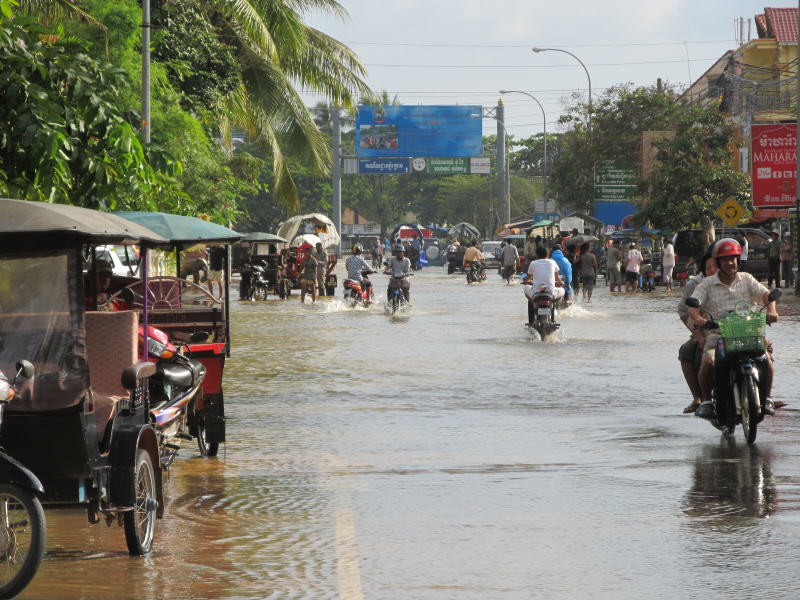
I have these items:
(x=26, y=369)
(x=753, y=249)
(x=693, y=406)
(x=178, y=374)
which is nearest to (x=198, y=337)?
(x=178, y=374)

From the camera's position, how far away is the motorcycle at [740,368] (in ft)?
36.7

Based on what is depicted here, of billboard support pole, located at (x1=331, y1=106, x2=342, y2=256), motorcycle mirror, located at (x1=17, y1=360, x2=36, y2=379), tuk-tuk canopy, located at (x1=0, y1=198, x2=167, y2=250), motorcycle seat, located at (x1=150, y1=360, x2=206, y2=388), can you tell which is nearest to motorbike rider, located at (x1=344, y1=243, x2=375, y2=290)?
motorcycle seat, located at (x1=150, y1=360, x2=206, y2=388)

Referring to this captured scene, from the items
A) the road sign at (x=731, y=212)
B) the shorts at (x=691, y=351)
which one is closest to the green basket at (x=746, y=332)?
the shorts at (x=691, y=351)

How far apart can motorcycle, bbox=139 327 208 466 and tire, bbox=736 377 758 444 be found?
4128mm

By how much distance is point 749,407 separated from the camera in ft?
36.5

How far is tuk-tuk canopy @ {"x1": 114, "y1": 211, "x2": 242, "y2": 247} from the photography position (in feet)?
39.1

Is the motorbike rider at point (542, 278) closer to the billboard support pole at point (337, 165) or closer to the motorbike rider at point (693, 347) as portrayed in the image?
the motorbike rider at point (693, 347)

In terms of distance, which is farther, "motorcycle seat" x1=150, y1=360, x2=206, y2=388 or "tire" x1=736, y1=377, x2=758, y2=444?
"tire" x1=736, y1=377, x2=758, y2=444

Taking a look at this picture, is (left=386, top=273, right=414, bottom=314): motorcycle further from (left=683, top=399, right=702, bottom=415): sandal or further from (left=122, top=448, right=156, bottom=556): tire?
(left=122, top=448, right=156, bottom=556): tire

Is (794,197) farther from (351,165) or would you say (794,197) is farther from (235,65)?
(351,165)

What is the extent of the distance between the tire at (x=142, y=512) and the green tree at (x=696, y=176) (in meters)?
48.3

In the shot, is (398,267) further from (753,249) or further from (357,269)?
(753,249)

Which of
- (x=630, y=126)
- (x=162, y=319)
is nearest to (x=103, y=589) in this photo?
(x=162, y=319)

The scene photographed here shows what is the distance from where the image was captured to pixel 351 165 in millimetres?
87500
